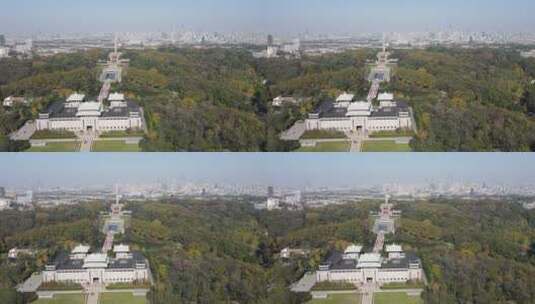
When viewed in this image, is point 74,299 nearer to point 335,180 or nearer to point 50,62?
point 50,62

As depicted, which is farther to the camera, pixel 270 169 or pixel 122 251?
pixel 122 251

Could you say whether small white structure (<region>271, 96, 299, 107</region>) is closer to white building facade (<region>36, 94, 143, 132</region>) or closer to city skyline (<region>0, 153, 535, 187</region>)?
city skyline (<region>0, 153, 535, 187</region>)

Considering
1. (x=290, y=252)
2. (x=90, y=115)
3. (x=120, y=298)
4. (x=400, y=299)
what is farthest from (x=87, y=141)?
(x=400, y=299)

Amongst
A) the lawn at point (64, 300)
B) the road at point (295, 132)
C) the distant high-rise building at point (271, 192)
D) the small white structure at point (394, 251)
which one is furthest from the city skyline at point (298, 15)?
the lawn at point (64, 300)

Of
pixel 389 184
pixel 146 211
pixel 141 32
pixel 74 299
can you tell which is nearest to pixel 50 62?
pixel 141 32

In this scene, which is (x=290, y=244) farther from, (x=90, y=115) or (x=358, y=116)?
(x=90, y=115)
